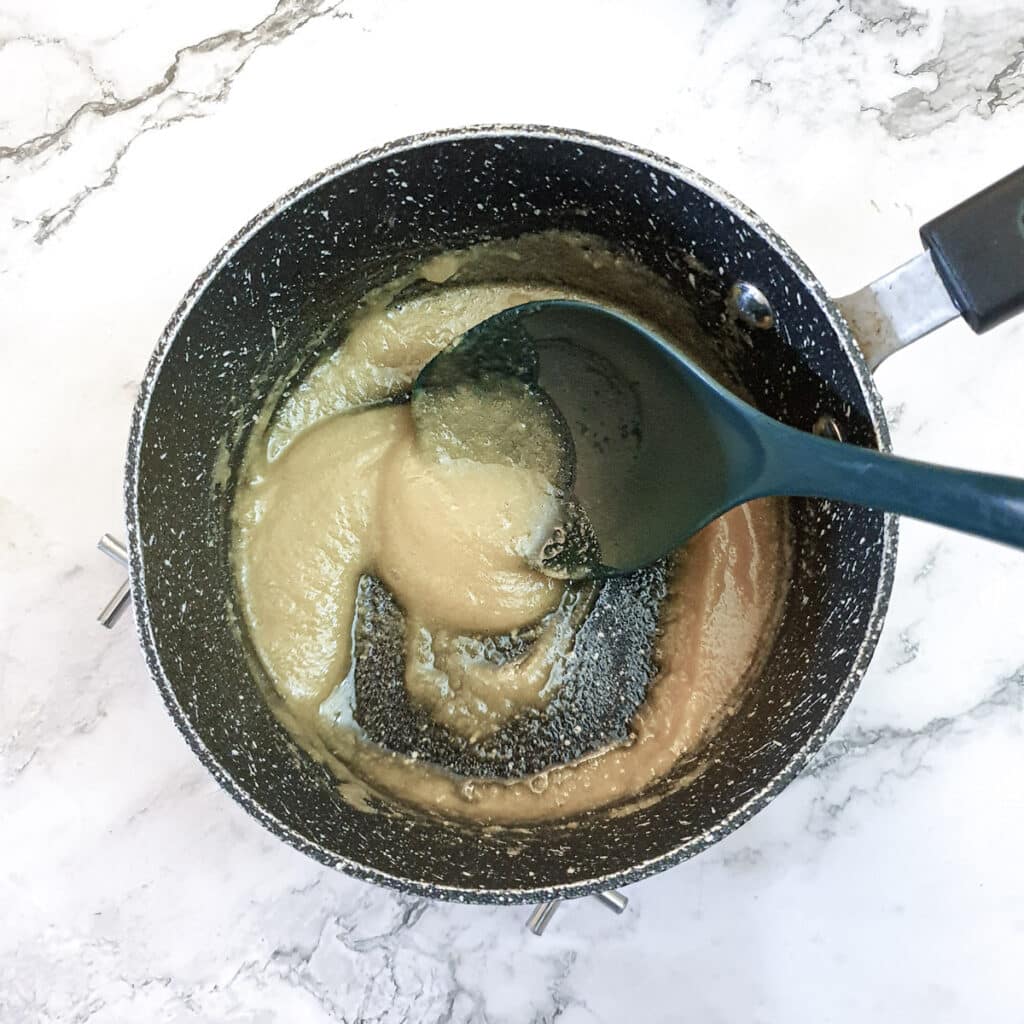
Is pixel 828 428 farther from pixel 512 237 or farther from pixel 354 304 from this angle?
pixel 354 304

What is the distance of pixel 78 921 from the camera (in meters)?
1.14

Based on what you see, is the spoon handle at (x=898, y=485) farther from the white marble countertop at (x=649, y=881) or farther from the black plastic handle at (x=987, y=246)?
the white marble countertop at (x=649, y=881)

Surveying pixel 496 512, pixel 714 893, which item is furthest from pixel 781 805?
pixel 496 512

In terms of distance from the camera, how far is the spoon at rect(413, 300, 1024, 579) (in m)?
0.86

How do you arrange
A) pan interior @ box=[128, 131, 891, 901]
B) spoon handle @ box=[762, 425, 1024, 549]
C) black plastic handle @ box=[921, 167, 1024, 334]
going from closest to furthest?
spoon handle @ box=[762, 425, 1024, 549] → black plastic handle @ box=[921, 167, 1024, 334] → pan interior @ box=[128, 131, 891, 901]

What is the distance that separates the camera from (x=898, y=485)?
0.73 metres

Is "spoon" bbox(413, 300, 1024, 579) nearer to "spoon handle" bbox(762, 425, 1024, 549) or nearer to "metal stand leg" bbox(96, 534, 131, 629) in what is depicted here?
"spoon handle" bbox(762, 425, 1024, 549)

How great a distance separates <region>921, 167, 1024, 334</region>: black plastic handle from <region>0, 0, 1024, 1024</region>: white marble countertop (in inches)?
12.3

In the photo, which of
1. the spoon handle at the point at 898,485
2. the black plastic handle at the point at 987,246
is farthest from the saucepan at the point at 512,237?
the spoon handle at the point at 898,485

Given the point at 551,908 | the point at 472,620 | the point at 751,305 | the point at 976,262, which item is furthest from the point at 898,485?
the point at 551,908

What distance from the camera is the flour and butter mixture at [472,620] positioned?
1.10 meters

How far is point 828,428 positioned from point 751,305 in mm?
159

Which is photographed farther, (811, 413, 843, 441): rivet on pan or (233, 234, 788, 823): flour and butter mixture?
(233, 234, 788, 823): flour and butter mixture

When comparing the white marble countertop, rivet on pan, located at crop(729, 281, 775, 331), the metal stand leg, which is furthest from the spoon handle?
the metal stand leg
